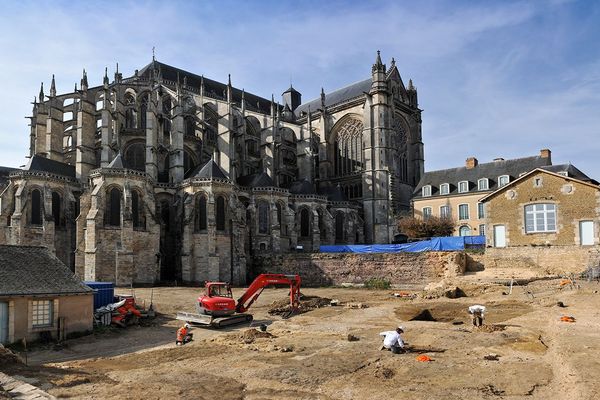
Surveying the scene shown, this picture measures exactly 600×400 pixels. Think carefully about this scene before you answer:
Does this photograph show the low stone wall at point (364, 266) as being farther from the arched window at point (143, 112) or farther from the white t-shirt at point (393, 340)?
the white t-shirt at point (393, 340)

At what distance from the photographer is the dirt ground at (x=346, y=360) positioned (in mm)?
9469

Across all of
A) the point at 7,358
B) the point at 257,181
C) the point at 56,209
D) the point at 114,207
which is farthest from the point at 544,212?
the point at 56,209

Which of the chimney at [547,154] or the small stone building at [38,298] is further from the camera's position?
the chimney at [547,154]

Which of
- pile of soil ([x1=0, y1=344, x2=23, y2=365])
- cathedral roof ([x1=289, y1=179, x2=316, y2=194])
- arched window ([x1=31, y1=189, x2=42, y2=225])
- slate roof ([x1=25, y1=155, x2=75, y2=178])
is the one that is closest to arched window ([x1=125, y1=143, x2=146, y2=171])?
slate roof ([x1=25, y1=155, x2=75, y2=178])

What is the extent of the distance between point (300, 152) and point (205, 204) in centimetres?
1580

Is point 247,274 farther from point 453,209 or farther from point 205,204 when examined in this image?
point 453,209

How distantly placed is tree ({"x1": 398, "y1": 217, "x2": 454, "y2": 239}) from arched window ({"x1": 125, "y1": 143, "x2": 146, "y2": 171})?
2383 cm

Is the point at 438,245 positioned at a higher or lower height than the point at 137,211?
lower

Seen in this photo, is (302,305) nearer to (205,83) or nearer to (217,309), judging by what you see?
(217,309)

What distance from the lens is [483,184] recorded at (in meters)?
40.8

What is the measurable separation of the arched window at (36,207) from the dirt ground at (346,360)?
18216 millimetres

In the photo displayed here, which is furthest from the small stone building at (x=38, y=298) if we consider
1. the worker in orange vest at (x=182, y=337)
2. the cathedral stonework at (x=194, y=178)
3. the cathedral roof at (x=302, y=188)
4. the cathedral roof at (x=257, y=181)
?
the cathedral roof at (x=302, y=188)

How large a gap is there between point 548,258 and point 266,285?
51.4ft

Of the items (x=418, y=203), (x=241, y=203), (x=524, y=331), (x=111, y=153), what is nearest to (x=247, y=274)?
(x=241, y=203)
